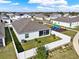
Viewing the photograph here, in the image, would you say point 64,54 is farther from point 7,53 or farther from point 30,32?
point 30,32

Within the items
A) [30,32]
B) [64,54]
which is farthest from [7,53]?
[64,54]

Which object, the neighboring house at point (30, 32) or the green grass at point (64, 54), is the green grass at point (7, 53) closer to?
the neighboring house at point (30, 32)

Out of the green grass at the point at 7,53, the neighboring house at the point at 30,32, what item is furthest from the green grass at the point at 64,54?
the neighboring house at the point at 30,32

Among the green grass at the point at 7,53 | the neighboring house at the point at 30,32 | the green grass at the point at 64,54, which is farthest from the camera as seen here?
the neighboring house at the point at 30,32

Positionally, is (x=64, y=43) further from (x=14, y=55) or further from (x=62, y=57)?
(x=14, y=55)

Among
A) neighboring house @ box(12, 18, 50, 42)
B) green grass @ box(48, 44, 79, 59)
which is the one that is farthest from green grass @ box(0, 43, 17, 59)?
green grass @ box(48, 44, 79, 59)

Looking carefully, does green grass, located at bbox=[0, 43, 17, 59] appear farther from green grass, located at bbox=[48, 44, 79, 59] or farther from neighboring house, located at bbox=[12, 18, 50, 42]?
green grass, located at bbox=[48, 44, 79, 59]

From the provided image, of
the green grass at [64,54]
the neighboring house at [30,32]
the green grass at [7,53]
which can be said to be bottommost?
the green grass at [64,54]

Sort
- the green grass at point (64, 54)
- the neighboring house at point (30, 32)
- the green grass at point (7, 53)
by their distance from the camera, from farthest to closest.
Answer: the neighboring house at point (30, 32) < the green grass at point (7, 53) < the green grass at point (64, 54)

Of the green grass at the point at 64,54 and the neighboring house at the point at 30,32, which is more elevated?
the neighboring house at the point at 30,32

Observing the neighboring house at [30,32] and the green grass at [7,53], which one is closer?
the green grass at [7,53]

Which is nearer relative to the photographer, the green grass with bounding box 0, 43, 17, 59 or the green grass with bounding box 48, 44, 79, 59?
the green grass with bounding box 48, 44, 79, 59
